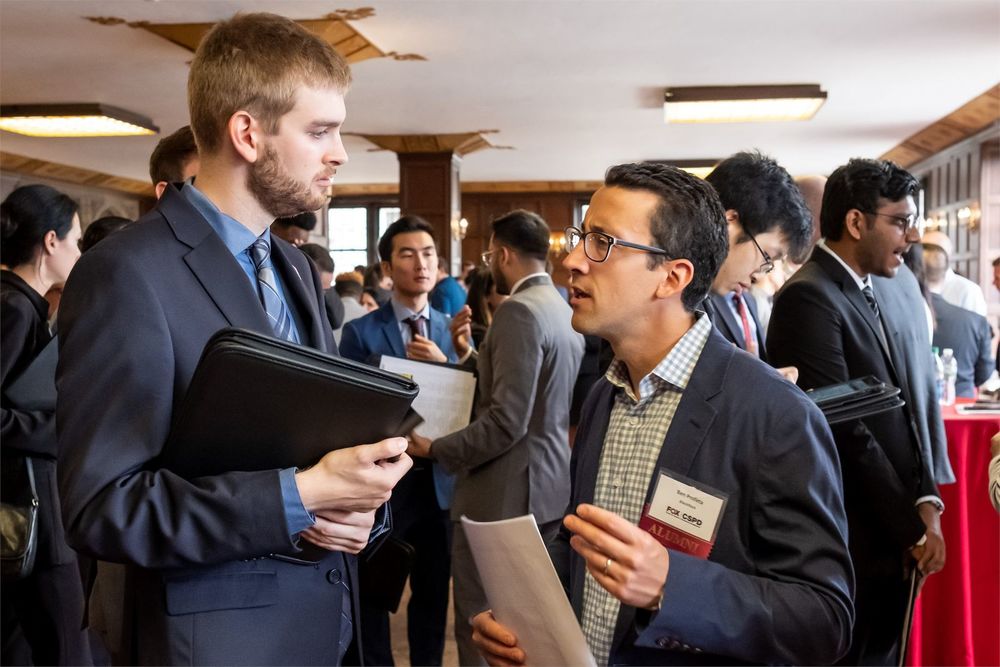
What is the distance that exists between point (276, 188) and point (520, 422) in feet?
6.05

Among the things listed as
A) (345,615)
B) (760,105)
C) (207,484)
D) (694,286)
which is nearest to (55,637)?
(345,615)

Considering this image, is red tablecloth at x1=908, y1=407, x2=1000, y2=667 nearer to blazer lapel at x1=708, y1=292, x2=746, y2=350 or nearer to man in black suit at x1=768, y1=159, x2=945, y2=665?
man in black suit at x1=768, y1=159, x2=945, y2=665

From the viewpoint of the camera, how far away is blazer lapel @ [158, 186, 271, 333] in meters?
1.41

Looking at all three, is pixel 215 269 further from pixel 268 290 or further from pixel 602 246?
pixel 602 246

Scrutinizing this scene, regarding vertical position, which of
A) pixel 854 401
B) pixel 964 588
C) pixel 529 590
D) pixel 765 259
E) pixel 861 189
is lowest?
pixel 964 588

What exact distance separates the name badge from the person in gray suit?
181cm

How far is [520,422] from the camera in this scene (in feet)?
10.6

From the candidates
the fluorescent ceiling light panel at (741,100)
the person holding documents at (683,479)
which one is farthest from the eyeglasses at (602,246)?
the fluorescent ceiling light panel at (741,100)

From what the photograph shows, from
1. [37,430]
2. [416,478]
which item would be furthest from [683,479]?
[416,478]

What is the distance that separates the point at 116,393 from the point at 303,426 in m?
0.25

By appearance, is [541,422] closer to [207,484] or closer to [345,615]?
[345,615]

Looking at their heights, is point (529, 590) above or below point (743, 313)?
below

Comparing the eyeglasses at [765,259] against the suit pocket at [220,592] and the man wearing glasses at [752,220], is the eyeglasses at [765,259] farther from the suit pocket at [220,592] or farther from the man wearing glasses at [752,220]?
the suit pocket at [220,592]

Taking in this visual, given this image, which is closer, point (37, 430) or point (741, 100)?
point (37, 430)
